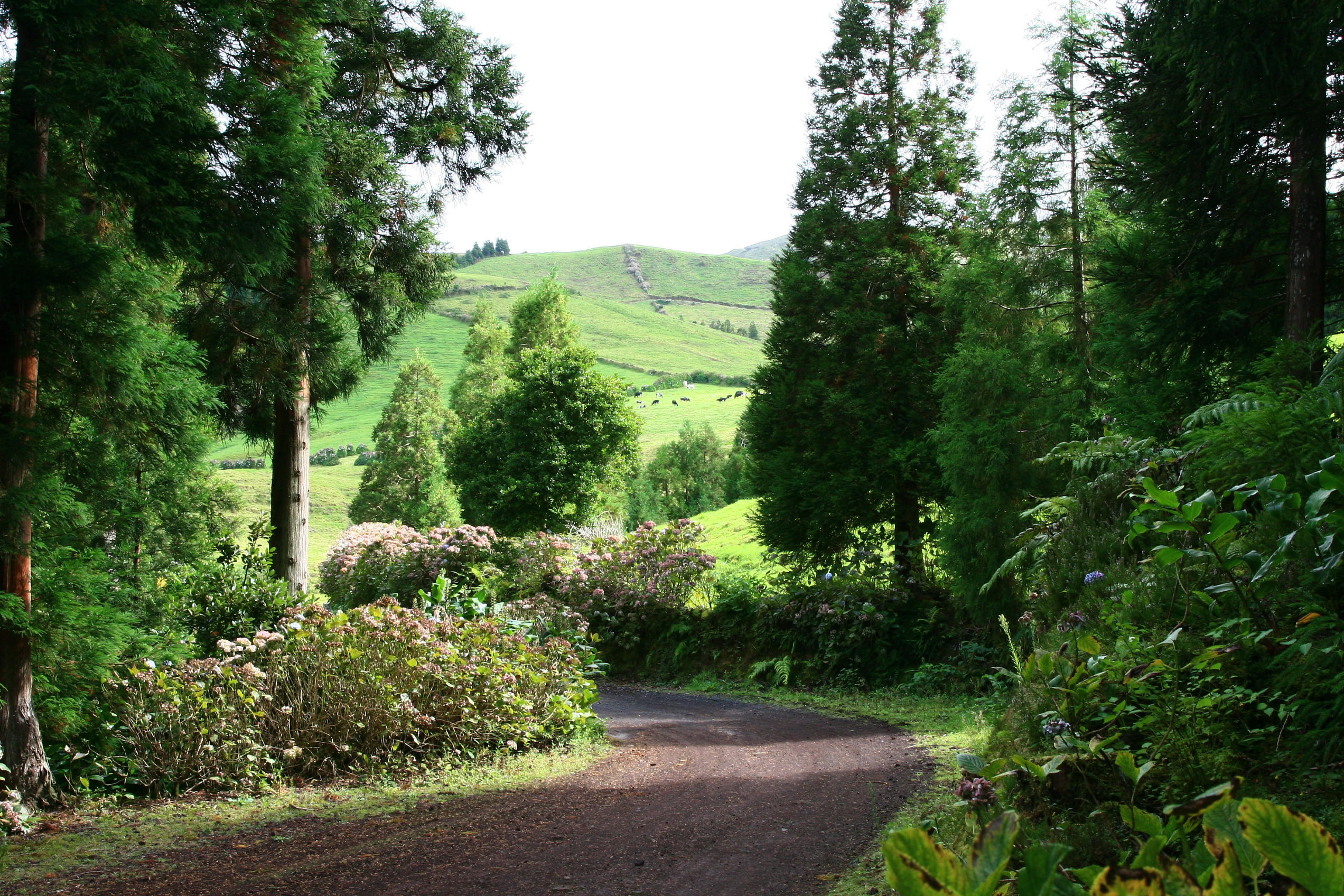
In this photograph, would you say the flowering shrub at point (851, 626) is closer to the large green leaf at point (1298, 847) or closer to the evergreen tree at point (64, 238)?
the evergreen tree at point (64, 238)

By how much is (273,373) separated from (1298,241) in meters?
9.64

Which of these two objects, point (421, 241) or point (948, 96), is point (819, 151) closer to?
point (948, 96)

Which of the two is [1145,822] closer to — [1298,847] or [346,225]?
[1298,847]

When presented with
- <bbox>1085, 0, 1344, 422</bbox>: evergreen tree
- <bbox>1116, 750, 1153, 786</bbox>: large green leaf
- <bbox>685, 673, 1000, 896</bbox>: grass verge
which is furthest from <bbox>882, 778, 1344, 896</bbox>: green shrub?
<bbox>1085, 0, 1344, 422</bbox>: evergreen tree

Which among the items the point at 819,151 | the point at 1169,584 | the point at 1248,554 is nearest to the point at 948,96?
the point at 819,151

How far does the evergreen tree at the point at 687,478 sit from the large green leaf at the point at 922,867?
5049 cm

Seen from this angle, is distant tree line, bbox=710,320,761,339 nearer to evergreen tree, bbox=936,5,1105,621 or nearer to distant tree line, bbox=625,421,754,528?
distant tree line, bbox=625,421,754,528

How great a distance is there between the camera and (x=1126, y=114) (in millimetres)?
7633

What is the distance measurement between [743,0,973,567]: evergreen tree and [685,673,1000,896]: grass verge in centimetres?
401

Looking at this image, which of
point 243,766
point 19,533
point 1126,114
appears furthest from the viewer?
point 1126,114

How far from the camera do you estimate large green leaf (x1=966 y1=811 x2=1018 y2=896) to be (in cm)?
72

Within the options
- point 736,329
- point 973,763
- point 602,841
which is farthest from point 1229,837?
point 736,329

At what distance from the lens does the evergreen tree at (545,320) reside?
33.9m

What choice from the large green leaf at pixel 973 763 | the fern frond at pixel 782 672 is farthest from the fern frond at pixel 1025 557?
the large green leaf at pixel 973 763
